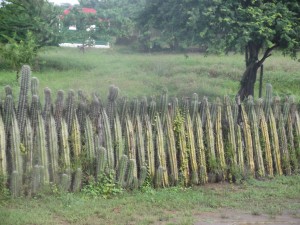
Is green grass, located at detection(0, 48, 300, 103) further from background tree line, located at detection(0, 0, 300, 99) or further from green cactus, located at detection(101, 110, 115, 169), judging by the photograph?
green cactus, located at detection(101, 110, 115, 169)

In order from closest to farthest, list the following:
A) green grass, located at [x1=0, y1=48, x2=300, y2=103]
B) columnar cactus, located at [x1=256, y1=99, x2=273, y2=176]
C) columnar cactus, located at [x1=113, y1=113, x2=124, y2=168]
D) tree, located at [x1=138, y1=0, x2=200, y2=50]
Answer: columnar cactus, located at [x1=113, y1=113, x2=124, y2=168] → columnar cactus, located at [x1=256, y1=99, x2=273, y2=176] → tree, located at [x1=138, y1=0, x2=200, y2=50] → green grass, located at [x1=0, y1=48, x2=300, y2=103]

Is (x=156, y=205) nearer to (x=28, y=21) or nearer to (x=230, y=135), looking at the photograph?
(x=230, y=135)

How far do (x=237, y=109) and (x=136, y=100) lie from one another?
168 centimetres

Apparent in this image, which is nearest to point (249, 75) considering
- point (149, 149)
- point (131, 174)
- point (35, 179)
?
point (149, 149)

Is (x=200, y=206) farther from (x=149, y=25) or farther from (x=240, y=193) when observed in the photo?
(x=149, y=25)

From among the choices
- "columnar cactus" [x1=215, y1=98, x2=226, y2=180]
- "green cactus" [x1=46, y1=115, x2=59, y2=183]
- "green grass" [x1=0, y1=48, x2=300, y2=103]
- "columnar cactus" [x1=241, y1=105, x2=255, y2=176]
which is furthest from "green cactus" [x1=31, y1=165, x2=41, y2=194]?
"green grass" [x1=0, y1=48, x2=300, y2=103]

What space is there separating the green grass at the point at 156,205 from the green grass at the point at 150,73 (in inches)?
307

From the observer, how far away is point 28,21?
2191cm

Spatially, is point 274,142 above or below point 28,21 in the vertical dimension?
below

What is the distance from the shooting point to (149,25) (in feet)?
44.3

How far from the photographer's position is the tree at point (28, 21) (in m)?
21.6

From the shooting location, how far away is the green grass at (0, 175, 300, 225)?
17.3 feet

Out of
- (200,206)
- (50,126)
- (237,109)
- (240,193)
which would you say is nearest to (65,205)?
(50,126)

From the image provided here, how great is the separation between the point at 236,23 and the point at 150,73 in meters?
8.28
